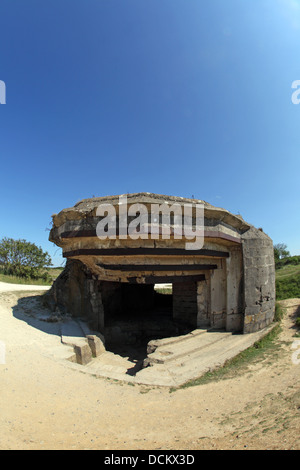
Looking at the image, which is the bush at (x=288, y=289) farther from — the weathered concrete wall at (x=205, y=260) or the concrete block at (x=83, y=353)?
the concrete block at (x=83, y=353)

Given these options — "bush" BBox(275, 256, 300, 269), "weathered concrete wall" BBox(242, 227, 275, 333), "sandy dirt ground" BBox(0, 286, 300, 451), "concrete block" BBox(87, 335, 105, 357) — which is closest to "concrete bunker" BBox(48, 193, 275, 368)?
"weathered concrete wall" BBox(242, 227, 275, 333)

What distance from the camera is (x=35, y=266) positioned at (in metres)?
16.9

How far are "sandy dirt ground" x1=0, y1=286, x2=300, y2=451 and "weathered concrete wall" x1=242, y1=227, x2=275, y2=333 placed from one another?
149 cm

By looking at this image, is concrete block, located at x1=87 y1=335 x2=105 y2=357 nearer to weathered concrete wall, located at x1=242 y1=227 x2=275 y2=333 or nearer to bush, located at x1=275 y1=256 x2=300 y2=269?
weathered concrete wall, located at x1=242 y1=227 x2=275 y2=333

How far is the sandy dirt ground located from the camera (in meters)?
2.13

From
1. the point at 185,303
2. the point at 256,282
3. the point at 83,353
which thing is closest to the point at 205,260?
the point at 256,282

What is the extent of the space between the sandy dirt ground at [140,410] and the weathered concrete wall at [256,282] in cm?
149

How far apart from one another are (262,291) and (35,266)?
15811 millimetres

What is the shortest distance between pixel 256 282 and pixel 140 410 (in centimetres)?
447

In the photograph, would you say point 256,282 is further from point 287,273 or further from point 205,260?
point 287,273

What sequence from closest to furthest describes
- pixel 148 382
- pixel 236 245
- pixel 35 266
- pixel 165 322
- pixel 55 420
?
pixel 55 420, pixel 148 382, pixel 236 245, pixel 165 322, pixel 35 266

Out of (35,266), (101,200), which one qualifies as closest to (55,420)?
(101,200)

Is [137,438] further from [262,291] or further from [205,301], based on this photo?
[262,291]

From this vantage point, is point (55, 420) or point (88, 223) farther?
point (88, 223)
